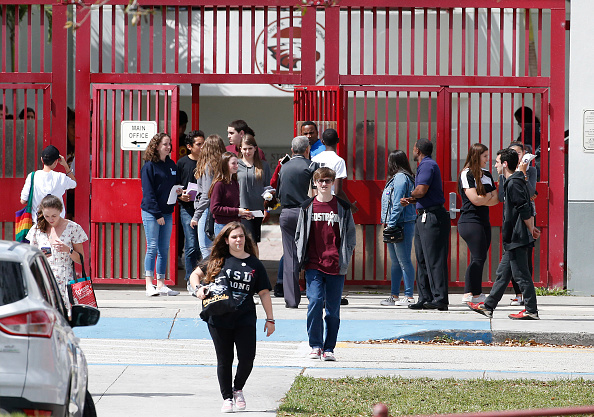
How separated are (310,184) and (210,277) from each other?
4183 millimetres

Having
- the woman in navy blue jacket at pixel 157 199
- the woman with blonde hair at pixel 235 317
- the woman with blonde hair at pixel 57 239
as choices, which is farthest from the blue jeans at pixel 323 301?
the woman in navy blue jacket at pixel 157 199

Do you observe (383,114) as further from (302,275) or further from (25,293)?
(25,293)

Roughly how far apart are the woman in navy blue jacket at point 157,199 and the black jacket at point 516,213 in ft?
12.9

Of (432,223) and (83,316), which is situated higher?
(432,223)

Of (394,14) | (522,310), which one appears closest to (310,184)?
(522,310)

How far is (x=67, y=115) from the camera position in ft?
41.1

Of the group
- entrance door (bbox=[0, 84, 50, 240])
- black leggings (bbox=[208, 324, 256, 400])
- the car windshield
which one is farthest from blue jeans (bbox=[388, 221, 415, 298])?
the car windshield

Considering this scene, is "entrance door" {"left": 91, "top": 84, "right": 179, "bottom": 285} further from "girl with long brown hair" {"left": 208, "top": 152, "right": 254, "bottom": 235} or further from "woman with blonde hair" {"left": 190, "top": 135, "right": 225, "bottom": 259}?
"girl with long brown hair" {"left": 208, "top": 152, "right": 254, "bottom": 235}

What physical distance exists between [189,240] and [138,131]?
1560mm

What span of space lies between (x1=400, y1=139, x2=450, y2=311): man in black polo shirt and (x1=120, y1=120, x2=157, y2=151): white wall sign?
11.2 feet

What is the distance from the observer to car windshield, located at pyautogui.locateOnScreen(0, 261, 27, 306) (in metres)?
4.51

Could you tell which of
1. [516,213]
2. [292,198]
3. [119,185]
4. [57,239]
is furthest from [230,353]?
[119,185]

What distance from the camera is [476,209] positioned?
35.8 feet

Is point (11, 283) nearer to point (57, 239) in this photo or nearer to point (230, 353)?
point (230, 353)
